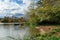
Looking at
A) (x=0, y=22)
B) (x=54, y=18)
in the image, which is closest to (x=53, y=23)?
(x=54, y=18)

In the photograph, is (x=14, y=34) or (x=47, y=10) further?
(x=47, y=10)

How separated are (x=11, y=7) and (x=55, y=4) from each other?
17.0 feet

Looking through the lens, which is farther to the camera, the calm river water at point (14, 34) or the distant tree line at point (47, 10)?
the distant tree line at point (47, 10)

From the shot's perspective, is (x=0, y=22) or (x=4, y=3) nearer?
(x=0, y=22)

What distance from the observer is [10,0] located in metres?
15.6

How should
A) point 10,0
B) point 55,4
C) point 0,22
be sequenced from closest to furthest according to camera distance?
point 55,4 → point 0,22 → point 10,0

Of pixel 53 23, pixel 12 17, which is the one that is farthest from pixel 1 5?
pixel 53 23

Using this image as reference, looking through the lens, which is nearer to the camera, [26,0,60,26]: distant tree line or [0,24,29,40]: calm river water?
[0,24,29,40]: calm river water

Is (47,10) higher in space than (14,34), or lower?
higher

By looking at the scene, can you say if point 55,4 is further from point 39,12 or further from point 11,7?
point 11,7

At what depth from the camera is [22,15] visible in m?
14.7

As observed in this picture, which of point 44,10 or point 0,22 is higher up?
point 44,10

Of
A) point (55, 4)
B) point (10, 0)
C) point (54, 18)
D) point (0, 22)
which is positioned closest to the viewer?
point (55, 4)

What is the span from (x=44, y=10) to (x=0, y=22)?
4.32m
